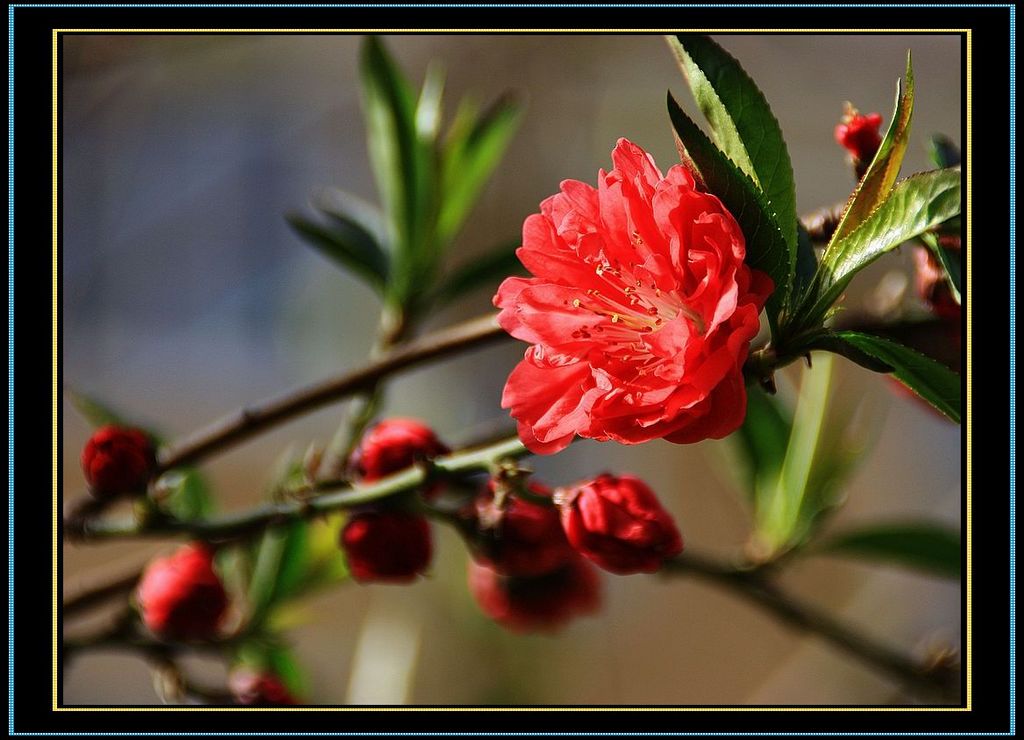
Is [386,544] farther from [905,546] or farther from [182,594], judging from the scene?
[905,546]

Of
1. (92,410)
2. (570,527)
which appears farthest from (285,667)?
(570,527)

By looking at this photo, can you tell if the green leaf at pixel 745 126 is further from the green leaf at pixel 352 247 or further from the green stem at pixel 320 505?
the green leaf at pixel 352 247

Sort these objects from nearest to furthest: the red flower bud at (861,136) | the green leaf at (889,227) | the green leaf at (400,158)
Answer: the green leaf at (889,227) → the red flower bud at (861,136) → the green leaf at (400,158)

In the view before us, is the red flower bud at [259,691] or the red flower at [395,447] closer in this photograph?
the red flower at [395,447]

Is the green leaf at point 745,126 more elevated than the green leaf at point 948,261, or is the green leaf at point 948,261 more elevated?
the green leaf at point 745,126

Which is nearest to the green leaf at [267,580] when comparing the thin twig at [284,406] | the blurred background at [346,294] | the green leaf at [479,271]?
the thin twig at [284,406]

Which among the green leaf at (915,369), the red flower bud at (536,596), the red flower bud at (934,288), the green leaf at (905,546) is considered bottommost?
the red flower bud at (536,596)

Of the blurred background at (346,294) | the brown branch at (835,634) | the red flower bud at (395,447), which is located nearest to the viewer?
the red flower bud at (395,447)
